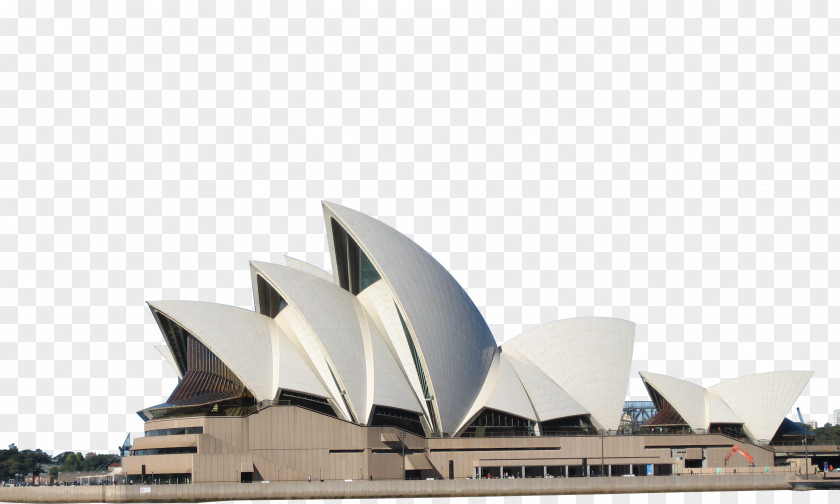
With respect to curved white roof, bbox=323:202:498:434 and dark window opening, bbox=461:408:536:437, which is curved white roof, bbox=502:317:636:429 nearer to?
dark window opening, bbox=461:408:536:437

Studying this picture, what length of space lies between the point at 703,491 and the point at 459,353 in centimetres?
1889

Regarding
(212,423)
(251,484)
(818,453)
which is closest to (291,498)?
(251,484)

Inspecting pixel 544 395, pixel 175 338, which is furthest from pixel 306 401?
pixel 544 395

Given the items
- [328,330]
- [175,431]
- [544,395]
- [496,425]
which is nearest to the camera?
[175,431]

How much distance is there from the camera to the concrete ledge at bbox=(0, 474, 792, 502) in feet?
215

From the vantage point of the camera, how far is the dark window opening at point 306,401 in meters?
72.2

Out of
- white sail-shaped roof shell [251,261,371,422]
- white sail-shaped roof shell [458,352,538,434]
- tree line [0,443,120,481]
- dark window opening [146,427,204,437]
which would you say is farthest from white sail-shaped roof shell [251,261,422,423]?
tree line [0,443,120,481]

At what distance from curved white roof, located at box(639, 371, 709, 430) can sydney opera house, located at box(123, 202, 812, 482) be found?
489 centimetres

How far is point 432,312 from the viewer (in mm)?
75750

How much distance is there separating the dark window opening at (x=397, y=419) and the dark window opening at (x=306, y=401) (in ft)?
9.41

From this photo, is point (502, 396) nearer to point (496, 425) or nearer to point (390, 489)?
point (496, 425)

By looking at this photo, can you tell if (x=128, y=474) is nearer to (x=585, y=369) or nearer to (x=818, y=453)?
(x=585, y=369)

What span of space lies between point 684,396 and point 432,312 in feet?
89.5

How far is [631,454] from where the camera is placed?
80.9m
